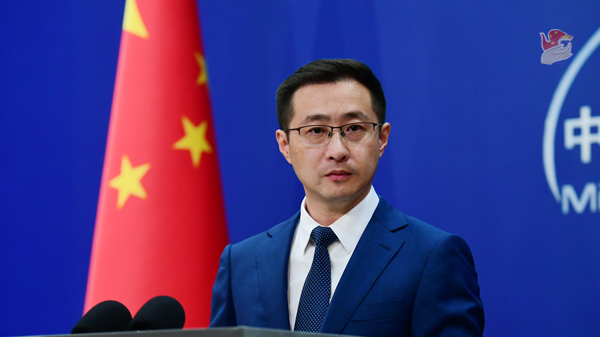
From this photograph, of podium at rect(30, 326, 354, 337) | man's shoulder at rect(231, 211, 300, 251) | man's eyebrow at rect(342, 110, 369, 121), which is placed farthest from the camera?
man's shoulder at rect(231, 211, 300, 251)

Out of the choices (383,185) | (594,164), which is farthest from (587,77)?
(383,185)

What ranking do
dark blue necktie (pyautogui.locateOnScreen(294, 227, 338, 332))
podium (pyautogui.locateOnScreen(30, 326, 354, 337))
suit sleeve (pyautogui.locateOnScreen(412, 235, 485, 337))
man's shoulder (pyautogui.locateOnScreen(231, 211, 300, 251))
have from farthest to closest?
man's shoulder (pyautogui.locateOnScreen(231, 211, 300, 251)), dark blue necktie (pyautogui.locateOnScreen(294, 227, 338, 332)), suit sleeve (pyautogui.locateOnScreen(412, 235, 485, 337)), podium (pyautogui.locateOnScreen(30, 326, 354, 337))

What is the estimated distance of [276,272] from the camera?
1.48m

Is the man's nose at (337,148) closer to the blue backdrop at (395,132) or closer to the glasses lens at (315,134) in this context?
the glasses lens at (315,134)

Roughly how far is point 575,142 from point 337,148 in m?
1.15

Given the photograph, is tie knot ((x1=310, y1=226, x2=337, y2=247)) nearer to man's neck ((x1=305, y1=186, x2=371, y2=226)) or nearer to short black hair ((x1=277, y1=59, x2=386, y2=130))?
man's neck ((x1=305, y1=186, x2=371, y2=226))

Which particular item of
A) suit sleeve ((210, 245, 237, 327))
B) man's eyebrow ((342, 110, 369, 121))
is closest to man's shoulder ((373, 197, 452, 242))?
man's eyebrow ((342, 110, 369, 121))

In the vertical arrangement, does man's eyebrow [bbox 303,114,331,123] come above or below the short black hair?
below

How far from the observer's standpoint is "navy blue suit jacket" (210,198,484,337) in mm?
1289

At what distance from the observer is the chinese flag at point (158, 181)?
236cm

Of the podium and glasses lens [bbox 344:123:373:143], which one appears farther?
glasses lens [bbox 344:123:373:143]

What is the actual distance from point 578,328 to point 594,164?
0.62 meters

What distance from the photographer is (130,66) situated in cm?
245

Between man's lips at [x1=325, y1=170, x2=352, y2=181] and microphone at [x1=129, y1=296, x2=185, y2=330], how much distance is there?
561 millimetres
